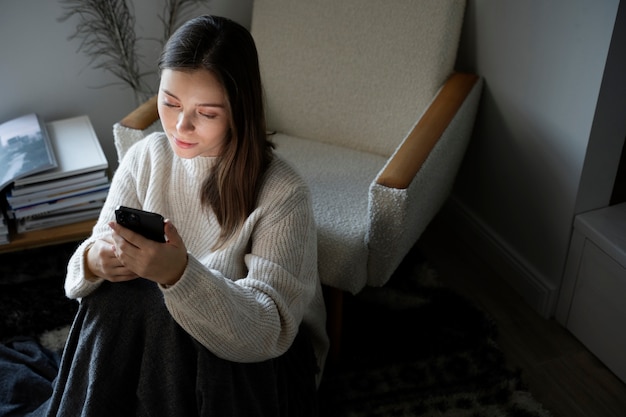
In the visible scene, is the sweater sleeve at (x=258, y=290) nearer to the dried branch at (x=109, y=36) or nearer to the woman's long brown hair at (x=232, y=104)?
the woman's long brown hair at (x=232, y=104)

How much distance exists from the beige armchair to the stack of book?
16 centimetres

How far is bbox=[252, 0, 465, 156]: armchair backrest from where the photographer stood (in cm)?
177

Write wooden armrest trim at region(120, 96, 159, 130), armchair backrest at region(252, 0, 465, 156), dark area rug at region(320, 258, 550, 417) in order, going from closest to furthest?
dark area rug at region(320, 258, 550, 417) < wooden armrest trim at region(120, 96, 159, 130) < armchair backrest at region(252, 0, 465, 156)

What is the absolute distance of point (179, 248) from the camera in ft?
3.23

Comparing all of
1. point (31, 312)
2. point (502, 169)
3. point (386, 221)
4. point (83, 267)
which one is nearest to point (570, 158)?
point (502, 169)

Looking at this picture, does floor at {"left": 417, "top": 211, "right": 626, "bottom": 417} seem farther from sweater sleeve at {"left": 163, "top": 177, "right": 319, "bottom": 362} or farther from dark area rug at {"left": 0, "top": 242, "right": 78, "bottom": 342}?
dark area rug at {"left": 0, "top": 242, "right": 78, "bottom": 342}

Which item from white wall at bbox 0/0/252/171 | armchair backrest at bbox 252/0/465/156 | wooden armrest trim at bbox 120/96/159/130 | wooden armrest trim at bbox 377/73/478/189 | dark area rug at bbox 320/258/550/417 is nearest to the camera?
wooden armrest trim at bbox 377/73/478/189

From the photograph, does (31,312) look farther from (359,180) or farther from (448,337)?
(448,337)

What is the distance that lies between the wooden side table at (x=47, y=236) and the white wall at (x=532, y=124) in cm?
115

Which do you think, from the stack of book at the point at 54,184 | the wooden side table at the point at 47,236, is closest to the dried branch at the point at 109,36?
the stack of book at the point at 54,184

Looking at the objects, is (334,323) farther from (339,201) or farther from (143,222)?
(143,222)

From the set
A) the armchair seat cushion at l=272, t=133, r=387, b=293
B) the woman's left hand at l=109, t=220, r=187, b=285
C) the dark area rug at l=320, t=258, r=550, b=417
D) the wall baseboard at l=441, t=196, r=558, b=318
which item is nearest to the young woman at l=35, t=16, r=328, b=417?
the woman's left hand at l=109, t=220, r=187, b=285

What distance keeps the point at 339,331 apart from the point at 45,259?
3.07 ft

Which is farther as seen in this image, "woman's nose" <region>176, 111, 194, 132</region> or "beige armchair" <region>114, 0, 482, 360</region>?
"beige armchair" <region>114, 0, 482, 360</region>
